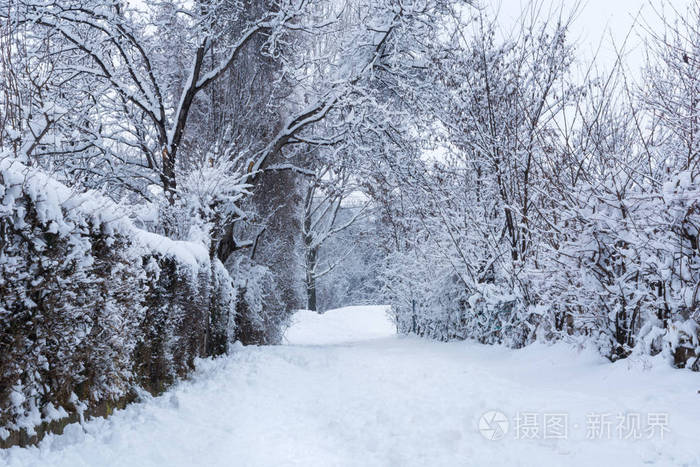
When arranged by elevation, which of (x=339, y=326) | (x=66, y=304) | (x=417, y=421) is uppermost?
(x=66, y=304)

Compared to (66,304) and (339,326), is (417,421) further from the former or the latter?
(339,326)

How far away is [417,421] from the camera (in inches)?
191

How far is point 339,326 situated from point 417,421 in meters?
20.2

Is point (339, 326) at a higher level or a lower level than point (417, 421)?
lower

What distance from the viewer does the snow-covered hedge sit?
3.16 m

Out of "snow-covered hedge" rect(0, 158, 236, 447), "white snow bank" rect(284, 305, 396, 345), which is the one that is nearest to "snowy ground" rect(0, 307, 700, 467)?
"snow-covered hedge" rect(0, 158, 236, 447)

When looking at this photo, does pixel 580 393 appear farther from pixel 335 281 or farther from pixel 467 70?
pixel 335 281

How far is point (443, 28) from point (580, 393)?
8985 millimetres

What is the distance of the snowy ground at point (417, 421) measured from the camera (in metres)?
3.57

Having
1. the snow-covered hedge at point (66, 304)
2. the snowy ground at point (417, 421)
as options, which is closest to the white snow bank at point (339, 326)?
the snowy ground at point (417, 421)

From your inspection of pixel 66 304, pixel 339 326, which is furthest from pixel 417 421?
pixel 339 326

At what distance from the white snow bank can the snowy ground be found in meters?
14.6

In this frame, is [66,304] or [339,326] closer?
[66,304]

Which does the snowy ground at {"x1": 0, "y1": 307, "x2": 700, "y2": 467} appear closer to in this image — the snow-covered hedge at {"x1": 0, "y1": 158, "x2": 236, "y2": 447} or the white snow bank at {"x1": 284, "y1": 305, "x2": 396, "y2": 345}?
the snow-covered hedge at {"x1": 0, "y1": 158, "x2": 236, "y2": 447}
